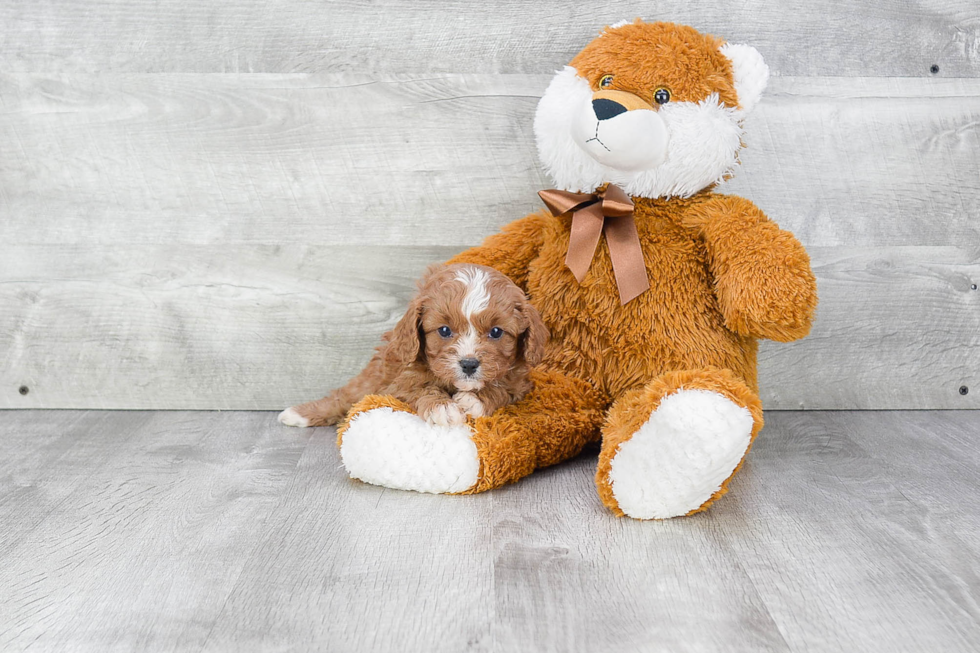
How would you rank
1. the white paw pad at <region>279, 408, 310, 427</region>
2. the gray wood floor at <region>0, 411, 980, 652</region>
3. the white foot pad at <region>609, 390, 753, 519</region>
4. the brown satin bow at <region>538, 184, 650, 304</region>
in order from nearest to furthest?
the gray wood floor at <region>0, 411, 980, 652</region> < the white foot pad at <region>609, 390, 753, 519</region> < the brown satin bow at <region>538, 184, 650, 304</region> < the white paw pad at <region>279, 408, 310, 427</region>

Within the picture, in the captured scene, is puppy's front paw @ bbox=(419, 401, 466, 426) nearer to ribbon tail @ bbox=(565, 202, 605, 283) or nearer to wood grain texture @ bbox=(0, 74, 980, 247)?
ribbon tail @ bbox=(565, 202, 605, 283)

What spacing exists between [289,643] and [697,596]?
1.60 ft

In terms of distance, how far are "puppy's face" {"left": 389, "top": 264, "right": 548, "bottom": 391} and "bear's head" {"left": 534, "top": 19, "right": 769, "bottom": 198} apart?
0.28 meters

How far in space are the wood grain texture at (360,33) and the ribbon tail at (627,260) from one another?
505 mm

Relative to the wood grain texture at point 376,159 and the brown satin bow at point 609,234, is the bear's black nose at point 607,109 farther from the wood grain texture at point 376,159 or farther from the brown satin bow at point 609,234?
the wood grain texture at point 376,159

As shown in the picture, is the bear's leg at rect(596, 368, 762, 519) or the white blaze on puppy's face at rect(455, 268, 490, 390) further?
the white blaze on puppy's face at rect(455, 268, 490, 390)

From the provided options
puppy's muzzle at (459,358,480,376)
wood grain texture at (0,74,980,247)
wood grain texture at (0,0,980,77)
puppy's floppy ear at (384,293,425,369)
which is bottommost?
puppy's muzzle at (459,358,480,376)

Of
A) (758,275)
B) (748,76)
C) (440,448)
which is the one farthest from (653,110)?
(440,448)

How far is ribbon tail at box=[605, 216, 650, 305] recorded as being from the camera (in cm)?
141

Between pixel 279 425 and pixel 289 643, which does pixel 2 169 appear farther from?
pixel 289 643

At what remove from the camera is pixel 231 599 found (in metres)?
1.01

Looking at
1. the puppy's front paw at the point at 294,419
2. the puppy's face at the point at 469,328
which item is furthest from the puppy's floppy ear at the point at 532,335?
the puppy's front paw at the point at 294,419

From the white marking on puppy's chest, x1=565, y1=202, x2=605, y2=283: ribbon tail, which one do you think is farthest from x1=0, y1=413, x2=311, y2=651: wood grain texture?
x1=565, y1=202, x2=605, y2=283: ribbon tail

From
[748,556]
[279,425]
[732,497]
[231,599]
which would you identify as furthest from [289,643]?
[279,425]
